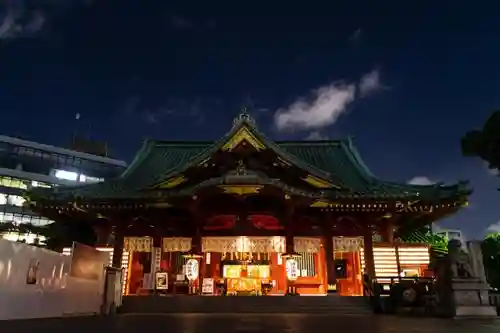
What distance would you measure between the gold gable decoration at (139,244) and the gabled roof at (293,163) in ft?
8.04

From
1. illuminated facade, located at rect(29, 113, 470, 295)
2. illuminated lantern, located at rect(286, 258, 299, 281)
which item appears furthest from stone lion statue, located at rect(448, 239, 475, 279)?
illuminated lantern, located at rect(286, 258, 299, 281)

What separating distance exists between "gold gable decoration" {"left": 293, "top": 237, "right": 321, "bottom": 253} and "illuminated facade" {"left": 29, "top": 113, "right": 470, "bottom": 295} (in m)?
0.05

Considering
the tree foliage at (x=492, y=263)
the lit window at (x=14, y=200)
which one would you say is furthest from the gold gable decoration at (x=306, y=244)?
the lit window at (x=14, y=200)

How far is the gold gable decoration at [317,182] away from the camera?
20906 mm

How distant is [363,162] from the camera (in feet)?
86.2

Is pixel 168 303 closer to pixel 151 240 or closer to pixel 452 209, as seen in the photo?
pixel 151 240

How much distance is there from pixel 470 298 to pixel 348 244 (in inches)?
324

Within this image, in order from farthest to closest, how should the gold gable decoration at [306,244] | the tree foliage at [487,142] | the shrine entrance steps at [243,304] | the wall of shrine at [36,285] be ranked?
the gold gable decoration at [306,244], the shrine entrance steps at [243,304], the tree foliage at [487,142], the wall of shrine at [36,285]

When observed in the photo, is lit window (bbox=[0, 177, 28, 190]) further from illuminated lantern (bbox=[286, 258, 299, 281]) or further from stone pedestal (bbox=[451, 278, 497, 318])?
stone pedestal (bbox=[451, 278, 497, 318])

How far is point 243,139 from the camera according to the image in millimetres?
20969

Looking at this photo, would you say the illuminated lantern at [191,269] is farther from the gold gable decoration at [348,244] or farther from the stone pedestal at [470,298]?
the stone pedestal at [470,298]

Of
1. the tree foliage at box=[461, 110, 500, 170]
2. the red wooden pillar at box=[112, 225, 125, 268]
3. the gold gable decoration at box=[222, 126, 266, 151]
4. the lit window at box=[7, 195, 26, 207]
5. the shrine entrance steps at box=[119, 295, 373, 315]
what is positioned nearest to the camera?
the tree foliage at box=[461, 110, 500, 170]

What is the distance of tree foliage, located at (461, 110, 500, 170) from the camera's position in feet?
37.5

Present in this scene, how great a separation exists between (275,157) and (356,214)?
5024 millimetres
